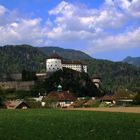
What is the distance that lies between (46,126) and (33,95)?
175 meters

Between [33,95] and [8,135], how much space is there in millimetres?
178254

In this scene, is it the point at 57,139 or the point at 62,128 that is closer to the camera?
the point at 57,139

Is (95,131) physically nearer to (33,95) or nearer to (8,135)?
(8,135)

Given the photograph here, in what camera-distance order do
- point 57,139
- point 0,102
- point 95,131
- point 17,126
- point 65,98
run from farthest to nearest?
point 65,98, point 0,102, point 17,126, point 95,131, point 57,139

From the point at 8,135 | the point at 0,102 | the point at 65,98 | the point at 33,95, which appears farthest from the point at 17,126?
the point at 33,95

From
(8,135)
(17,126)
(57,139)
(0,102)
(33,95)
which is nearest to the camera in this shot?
(57,139)

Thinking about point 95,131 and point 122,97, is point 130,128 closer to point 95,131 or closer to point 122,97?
point 95,131

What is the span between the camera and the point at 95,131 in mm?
18797

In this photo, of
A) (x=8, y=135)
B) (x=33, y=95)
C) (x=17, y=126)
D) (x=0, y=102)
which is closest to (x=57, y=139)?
(x=8, y=135)

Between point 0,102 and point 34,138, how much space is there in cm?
5698

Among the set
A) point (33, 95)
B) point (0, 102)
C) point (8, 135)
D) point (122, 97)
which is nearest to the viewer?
point (8, 135)

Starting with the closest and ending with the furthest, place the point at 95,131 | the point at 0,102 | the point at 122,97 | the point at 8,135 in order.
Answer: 1. the point at 8,135
2. the point at 95,131
3. the point at 0,102
4. the point at 122,97

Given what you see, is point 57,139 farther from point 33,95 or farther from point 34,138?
point 33,95

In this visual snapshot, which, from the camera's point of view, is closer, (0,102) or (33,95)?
(0,102)
